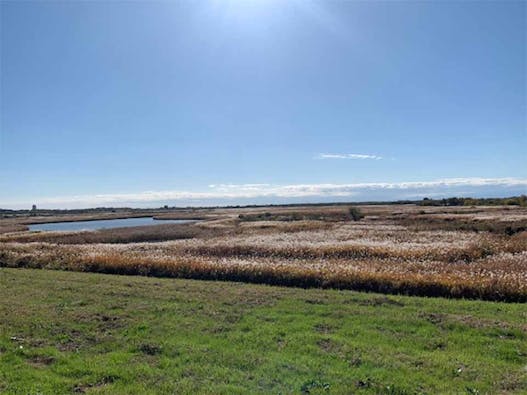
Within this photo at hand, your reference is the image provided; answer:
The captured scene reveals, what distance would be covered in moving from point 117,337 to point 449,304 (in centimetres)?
969

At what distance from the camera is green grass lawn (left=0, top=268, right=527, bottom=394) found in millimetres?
6742

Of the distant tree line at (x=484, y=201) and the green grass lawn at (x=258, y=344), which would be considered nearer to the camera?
the green grass lawn at (x=258, y=344)

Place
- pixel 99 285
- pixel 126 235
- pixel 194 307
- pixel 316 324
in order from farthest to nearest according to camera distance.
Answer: pixel 126 235
pixel 99 285
pixel 194 307
pixel 316 324

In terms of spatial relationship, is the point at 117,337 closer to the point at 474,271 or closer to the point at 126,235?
the point at 474,271

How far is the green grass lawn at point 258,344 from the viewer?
674 centimetres

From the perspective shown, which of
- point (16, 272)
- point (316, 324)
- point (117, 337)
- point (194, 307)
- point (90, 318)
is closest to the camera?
point (117, 337)

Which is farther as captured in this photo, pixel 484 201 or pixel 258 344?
pixel 484 201

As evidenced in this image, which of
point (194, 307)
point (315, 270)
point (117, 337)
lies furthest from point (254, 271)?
point (117, 337)

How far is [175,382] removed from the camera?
682cm

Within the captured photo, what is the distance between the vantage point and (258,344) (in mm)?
8633

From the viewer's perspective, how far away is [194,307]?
39.4 feet

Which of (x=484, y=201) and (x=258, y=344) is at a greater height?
(x=484, y=201)

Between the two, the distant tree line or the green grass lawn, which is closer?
the green grass lawn

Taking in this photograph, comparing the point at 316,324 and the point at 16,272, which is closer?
the point at 316,324
